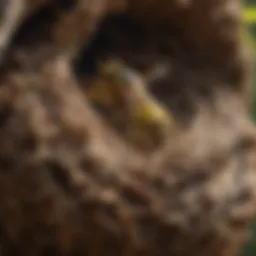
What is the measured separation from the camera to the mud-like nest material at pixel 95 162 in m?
0.72

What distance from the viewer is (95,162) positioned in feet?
2.40

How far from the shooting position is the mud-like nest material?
2.36ft

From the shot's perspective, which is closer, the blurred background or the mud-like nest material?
the mud-like nest material

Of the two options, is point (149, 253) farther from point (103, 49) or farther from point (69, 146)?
point (103, 49)

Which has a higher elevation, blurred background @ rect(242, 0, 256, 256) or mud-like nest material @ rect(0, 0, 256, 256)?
blurred background @ rect(242, 0, 256, 256)

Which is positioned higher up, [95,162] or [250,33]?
[250,33]

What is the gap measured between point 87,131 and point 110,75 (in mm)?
134

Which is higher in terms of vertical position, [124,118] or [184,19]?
[184,19]

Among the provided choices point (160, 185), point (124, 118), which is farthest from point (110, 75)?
point (160, 185)

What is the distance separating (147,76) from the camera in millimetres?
910

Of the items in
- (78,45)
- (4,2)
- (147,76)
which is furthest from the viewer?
(147,76)

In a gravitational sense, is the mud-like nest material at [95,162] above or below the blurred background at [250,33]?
below

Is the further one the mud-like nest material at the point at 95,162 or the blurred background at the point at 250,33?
the blurred background at the point at 250,33

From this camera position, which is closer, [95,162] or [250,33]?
[95,162]
